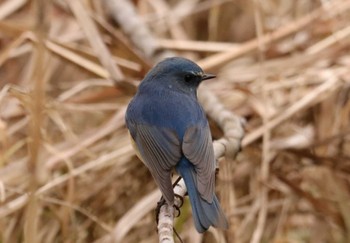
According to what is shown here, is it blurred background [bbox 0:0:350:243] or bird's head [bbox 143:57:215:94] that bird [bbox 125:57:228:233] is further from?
blurred background [bbox 0:0:350:243]

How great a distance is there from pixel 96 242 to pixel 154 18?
1.82 m

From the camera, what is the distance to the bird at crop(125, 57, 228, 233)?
2.72 metres

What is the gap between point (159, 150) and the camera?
2.92 meters

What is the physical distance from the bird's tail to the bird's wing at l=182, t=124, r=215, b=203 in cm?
2

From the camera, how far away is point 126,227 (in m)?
3.46

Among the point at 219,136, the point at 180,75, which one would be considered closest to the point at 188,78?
the point at 180,75

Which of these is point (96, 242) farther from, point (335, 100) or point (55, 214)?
point (335, 100)

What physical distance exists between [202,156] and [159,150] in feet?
0.53

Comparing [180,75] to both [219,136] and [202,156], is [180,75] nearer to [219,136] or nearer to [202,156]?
[202,156]

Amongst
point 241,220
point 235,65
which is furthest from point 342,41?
point 241,220

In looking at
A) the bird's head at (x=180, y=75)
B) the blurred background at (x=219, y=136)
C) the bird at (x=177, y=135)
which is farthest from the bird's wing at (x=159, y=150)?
the blurred background at (x=219, y=136)

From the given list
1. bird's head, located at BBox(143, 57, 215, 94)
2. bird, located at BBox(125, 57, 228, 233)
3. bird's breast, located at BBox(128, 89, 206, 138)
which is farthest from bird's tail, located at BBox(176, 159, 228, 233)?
bird's head, located at BBox(143, 57, 215, 94)

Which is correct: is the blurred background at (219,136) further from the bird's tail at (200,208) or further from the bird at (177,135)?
the bird's tail at (200,208)

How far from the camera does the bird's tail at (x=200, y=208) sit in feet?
8.55
